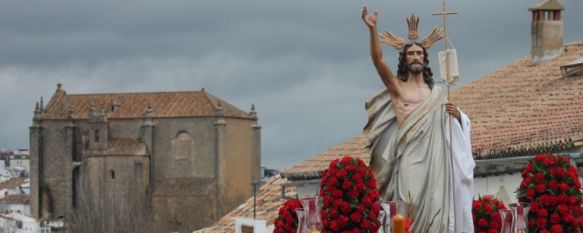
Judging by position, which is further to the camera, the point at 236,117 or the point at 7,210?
the point at 7,210

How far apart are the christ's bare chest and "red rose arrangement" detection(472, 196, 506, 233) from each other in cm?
88

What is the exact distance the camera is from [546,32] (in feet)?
96.2

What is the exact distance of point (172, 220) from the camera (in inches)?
4899

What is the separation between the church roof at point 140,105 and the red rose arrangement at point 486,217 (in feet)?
384

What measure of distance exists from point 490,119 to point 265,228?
10.7ft

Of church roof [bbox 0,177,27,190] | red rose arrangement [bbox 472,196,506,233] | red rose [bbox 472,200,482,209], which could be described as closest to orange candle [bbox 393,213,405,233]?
red rose arrangement [bbox 472,196,506,233]

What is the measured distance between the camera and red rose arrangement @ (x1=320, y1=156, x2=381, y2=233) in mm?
12688

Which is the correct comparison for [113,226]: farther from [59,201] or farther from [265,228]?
[265,228]

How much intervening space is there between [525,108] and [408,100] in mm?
11794

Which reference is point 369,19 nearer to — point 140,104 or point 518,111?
point 518,111

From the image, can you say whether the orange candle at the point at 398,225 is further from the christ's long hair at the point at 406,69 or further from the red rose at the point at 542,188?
the red rose at the point at 542,188

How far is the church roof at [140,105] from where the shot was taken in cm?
13175

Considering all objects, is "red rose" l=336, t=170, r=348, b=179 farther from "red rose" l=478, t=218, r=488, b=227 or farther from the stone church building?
the stone church building

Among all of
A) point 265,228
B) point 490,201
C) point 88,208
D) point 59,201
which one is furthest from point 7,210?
point 490,201
